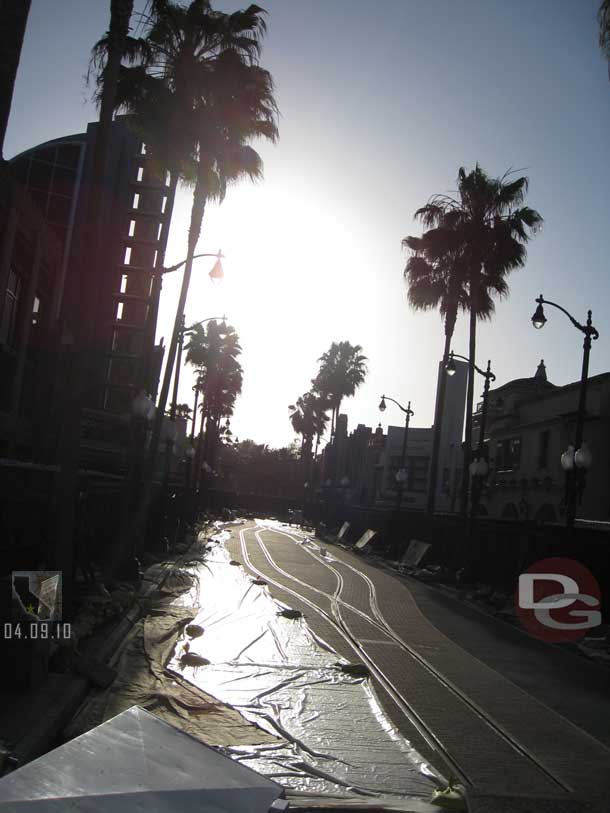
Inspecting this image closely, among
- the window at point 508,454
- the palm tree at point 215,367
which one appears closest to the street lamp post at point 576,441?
the window at point 508,454

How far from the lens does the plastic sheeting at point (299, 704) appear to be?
231 inches

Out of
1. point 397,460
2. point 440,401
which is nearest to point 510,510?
point 440,401

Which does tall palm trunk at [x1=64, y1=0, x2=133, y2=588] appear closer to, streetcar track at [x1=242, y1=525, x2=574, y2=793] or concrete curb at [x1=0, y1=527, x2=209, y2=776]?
concrete curb at [x1=0, y1=527, x2=209, y2=776]

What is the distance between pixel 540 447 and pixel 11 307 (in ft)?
85.6

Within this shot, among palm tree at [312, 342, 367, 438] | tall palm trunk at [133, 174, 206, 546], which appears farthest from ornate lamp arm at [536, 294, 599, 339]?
palm tree at [312, 342, 367, 438]

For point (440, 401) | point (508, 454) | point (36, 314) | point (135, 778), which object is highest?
point (440, 401)

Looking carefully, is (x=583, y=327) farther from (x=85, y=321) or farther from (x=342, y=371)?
(x=342, y=371)

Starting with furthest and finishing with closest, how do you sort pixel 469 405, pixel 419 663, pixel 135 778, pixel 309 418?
1. pixel 309 418
2. pixel 469 405
3. pixel 419 663
4. pixel 135 778

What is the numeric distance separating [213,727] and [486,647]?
7593 mm

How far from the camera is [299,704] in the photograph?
314 inches

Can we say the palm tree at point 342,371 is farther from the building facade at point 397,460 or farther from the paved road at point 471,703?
the paved road at point 471,703

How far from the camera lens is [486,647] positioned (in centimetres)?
1320

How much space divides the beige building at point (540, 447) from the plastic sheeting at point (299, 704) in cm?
1800

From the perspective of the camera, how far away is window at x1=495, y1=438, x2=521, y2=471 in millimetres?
39656
